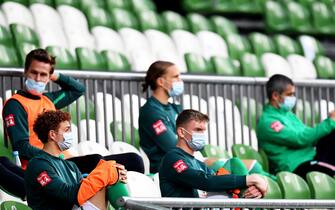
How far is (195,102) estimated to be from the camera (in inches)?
568

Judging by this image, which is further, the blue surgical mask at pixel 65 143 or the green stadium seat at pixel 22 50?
the green stadium seat at pixel 22 50

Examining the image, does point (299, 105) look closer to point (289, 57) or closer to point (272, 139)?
point (272, 139)

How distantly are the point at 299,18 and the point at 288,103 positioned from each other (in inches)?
214

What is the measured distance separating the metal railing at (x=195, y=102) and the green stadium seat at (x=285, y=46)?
2.12 meters

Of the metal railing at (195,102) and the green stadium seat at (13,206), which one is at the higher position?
the metal railing at (195,102)

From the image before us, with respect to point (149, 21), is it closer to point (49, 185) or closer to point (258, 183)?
point (258, 183)

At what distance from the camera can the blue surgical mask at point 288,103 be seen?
45.8 feet

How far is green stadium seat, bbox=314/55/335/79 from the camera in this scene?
17.6 m

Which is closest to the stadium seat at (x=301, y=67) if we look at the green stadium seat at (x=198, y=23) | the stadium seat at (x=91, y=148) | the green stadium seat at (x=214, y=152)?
the green stadium seat at (x=198, y=23)

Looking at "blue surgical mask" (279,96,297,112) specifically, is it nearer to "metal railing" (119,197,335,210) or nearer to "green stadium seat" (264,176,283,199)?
"green stadium seat" (264,176,283,199)

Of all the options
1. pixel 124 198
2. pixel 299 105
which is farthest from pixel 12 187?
pixel 299 105

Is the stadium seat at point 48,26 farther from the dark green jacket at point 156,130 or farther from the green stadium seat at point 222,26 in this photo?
the dark green jacket at point 156,130

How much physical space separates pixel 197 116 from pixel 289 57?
20.8 ft

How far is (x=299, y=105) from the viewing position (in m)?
15.2
